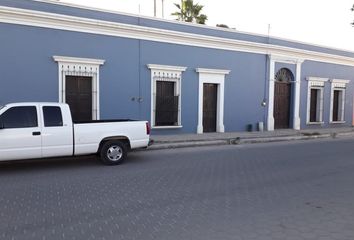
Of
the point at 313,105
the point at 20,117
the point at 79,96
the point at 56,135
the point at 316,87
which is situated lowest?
the point at 56,135

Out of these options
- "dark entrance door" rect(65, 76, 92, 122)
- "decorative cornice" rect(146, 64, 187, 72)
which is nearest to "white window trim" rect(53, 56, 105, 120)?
"dark entrance door" rect(65, 76, 92, 122)

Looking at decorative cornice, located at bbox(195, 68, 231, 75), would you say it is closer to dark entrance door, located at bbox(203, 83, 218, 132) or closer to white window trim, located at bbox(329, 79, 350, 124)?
dark entrance door, located at bbox(203, 83, 218, 132)

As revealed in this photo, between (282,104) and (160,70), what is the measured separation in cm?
869

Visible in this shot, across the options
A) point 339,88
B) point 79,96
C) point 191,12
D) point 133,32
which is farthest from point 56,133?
point 191,12

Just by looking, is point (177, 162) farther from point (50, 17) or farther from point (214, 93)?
point (214, 93)

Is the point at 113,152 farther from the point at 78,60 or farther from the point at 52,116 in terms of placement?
the point at 78,60

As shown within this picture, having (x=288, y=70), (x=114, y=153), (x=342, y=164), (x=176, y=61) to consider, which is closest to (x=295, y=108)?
(x=288, y=70)

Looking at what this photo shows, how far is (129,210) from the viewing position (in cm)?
592

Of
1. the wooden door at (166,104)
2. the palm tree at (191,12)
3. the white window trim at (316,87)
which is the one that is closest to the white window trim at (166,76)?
the wooden door at (166,104)

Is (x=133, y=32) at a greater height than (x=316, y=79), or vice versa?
(x=133, y=32)

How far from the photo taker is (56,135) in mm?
9375

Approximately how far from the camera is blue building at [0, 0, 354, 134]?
44.6 ft

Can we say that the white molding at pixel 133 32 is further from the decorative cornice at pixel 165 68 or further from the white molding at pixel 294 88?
the decorative cornice at pixel 165 68

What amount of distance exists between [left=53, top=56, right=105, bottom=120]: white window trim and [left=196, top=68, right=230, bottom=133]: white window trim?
16.6 ft
